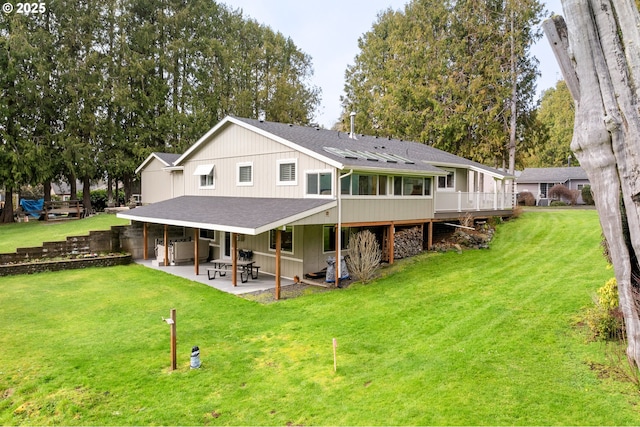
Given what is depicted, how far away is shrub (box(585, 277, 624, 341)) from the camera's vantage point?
6920 millimetres

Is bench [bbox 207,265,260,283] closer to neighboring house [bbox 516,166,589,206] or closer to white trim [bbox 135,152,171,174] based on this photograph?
white trim [bbox 135,152,171,174]

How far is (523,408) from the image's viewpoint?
5.34 metres

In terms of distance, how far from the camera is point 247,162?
15914 mm

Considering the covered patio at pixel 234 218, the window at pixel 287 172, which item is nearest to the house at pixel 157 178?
the covered patio at pixel 234 218

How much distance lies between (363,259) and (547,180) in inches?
1190

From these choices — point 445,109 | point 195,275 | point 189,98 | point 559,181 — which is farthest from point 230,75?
point 559,181

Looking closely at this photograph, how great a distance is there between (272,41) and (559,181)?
29424 millimetres

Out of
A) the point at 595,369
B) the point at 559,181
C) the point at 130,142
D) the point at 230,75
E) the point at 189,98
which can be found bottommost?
the point at 595,369

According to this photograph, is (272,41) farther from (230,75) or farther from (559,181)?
(559,181)

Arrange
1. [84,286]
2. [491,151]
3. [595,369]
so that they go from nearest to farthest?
[595,369]
[84,286]
[491,151]

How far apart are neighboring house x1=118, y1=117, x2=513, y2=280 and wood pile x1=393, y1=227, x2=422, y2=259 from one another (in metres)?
0.40

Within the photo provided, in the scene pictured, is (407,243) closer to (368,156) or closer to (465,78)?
(368,156)

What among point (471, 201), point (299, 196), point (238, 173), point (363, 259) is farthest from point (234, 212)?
point (471, 201)

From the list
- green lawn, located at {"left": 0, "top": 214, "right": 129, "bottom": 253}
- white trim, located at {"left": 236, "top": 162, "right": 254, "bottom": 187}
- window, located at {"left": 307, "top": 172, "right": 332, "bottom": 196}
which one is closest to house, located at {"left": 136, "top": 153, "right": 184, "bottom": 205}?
green lawn, located at {"left": 0, "top": 214, "right": 129, "bottom": 253}
